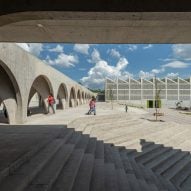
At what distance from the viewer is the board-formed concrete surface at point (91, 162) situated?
6102mm

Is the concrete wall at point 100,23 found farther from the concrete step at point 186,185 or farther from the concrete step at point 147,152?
the concrete step at point 147,152

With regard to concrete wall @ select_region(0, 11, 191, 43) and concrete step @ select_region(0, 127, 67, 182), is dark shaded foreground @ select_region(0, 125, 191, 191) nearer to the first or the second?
concrete step @ select_region(0, 127, 67, 182)

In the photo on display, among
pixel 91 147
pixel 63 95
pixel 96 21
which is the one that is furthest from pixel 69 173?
pixel 63 95

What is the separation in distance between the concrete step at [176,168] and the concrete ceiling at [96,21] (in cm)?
472

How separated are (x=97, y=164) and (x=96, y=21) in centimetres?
413

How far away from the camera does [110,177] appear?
292 inches

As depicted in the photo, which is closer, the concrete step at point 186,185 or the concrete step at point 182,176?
the concrete step at point 186,185

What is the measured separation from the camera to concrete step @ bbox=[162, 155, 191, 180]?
1020cm

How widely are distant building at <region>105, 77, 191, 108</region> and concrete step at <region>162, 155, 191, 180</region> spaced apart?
7455 cm

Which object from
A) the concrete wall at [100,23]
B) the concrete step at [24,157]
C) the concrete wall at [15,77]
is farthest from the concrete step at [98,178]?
the concrete wall at [15,77]

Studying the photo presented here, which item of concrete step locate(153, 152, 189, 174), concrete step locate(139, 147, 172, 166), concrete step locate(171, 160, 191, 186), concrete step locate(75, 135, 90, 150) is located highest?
concrete step locate(75, 135, 90, 150)

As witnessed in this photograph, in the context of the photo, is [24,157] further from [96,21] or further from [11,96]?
[11,96]

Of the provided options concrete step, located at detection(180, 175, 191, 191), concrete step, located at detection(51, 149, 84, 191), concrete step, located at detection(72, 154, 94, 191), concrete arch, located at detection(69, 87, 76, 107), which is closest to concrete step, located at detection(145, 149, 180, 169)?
concrete step, located at detection(180, 175, 191, 191)

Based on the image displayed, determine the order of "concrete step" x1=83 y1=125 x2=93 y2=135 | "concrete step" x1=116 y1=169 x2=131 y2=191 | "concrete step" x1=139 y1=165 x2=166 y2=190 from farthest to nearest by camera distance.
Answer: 1. "concrete step" x1=83 y1=125 x2=93 y2=135
2. "concrete step" x1=139 y1=165 x2=166 y2=190
3. "concrete step" x1=116 y1=169 x2=131 y2=191
